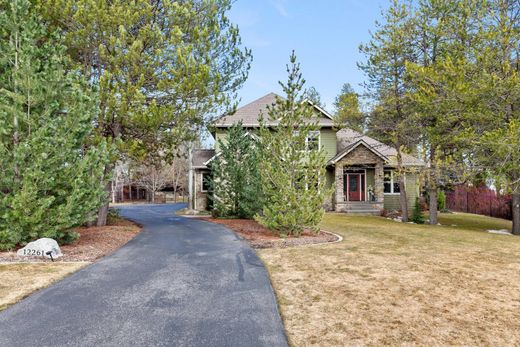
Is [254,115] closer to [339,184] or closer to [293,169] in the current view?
[339,184]

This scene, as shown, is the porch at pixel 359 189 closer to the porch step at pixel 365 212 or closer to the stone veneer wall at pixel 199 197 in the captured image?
the porch step at pixel 365 212

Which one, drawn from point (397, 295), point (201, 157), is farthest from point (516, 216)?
point (201, 157)

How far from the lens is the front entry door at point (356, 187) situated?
24.0m

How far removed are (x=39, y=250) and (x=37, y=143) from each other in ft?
8.69

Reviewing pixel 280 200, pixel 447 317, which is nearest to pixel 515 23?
pixel 280 200

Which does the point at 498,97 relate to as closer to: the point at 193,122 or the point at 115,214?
the point at 193,122

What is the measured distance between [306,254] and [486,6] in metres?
13.7

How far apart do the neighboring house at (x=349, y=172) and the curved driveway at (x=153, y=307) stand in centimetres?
1591

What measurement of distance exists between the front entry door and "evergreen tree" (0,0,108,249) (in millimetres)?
19081

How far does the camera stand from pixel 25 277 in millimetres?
5887

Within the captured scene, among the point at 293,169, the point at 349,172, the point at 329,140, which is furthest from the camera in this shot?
the point at 349,172

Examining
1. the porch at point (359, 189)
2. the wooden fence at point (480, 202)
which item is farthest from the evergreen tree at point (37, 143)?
the wooden fence at point (480, 202)

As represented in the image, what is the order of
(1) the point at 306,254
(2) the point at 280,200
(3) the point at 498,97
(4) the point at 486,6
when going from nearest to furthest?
(1) the point at 306,254
(2) the point at 280,200
(3) the point at 498,97
(4) the point at 486,6

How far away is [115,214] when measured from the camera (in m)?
16.6
